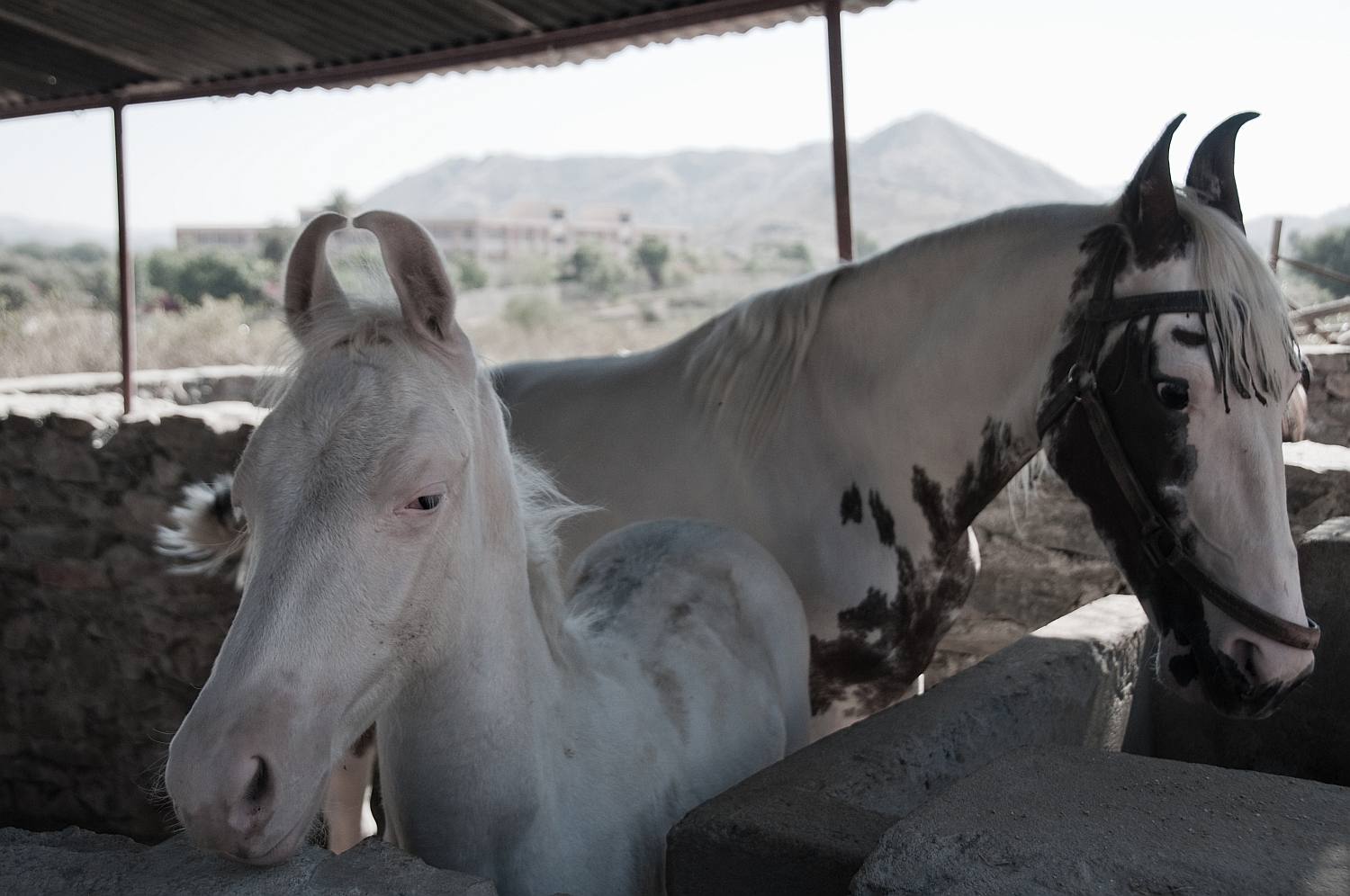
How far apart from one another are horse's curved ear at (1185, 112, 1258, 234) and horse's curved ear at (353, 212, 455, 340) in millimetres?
1430

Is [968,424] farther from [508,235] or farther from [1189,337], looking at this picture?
[508,235]

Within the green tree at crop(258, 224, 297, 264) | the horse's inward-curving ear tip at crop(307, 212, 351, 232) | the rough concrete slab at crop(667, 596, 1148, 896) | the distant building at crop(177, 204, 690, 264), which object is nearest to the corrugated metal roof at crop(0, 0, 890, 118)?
the rough concrete slab at crop(667, 596, 1148, 896)

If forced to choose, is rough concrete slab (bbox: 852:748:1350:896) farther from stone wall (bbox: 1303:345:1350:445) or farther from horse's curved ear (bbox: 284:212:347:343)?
stone wall (bbox: 1303:345:1350:445)

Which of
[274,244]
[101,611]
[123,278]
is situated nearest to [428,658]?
[101,611]

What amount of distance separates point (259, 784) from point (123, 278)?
524 centimetres

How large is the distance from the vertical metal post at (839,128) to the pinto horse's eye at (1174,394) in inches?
72.9

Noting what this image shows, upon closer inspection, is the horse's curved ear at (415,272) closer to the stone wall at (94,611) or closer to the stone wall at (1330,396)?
the stone wall at (94,611)

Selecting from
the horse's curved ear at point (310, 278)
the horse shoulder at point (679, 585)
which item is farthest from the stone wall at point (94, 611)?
the horse's curved ear at point (310, 278)

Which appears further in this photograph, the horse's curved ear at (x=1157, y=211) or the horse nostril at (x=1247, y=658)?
the horse's curved ear at (x=1157, y=211)

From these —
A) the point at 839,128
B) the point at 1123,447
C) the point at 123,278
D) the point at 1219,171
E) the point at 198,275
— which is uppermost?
the point at 198,275

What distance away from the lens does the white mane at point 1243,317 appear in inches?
65.8

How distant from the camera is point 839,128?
3.57m

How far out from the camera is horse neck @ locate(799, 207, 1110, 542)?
6.48 ft

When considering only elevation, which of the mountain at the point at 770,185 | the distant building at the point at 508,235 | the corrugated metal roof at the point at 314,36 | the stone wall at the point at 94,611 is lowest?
the stone wall at the point at 94,611
